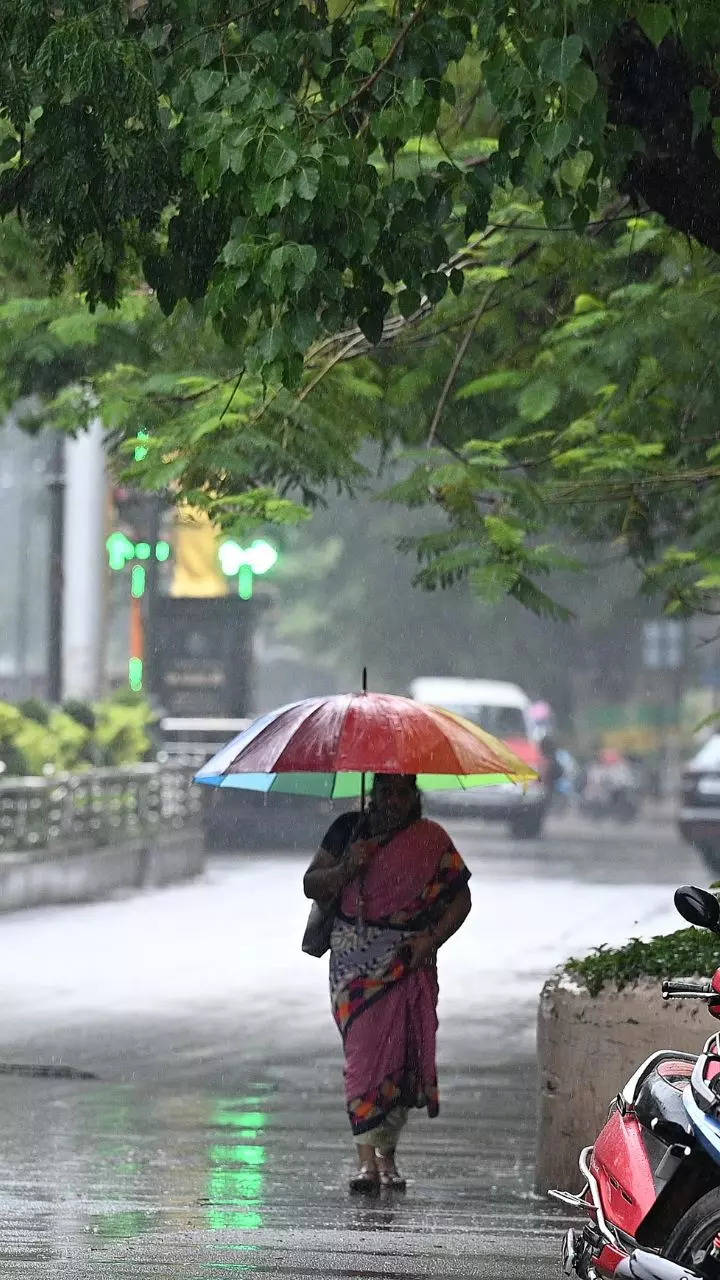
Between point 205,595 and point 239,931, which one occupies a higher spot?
point 205,595

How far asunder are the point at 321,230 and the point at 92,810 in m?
18.0

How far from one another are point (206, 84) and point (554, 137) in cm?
107

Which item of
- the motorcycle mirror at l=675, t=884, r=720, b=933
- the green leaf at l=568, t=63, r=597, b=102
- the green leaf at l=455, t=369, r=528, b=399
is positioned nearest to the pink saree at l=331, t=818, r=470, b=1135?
the green leaf at l=568, t=63, r=597, b=102

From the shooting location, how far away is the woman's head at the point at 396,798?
8.98 metres

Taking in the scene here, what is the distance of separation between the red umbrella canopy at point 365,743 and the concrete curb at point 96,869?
1318 cm

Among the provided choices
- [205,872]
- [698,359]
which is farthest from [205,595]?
[698,359]

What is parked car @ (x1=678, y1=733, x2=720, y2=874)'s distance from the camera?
1072 inches

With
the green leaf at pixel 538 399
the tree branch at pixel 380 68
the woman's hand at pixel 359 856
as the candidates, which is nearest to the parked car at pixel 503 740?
the green leaf at pixel 538 399

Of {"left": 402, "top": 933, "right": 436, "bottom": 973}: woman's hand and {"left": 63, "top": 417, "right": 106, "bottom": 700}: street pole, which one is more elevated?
{"left": 63, "top": 417, "right": 106, "bottom": 700}: street pole

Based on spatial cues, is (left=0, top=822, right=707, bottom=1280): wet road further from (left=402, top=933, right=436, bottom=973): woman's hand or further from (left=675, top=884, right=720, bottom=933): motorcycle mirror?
(left=675, top=884, right=720, bottom=933): motorcycle mirror

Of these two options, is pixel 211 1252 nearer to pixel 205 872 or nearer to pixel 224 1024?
pixel 224 1024

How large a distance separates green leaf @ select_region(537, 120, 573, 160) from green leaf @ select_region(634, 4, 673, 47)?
35 centimetres

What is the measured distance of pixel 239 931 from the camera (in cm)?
2084

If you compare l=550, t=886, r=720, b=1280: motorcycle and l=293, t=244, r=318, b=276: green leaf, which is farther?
l=293, t=244, r=318, b=276: green leaf
